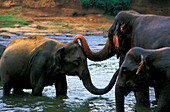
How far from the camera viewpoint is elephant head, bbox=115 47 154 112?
5168 millimetres

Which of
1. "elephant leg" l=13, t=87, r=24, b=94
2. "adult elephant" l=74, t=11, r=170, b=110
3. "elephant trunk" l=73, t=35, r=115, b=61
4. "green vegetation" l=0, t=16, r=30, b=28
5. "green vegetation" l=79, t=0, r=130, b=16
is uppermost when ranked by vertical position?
"green vegetation" l=79, t=0, r=130, b=16

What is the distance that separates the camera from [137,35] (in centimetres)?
685

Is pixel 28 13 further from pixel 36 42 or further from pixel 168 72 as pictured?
pixel 168 72

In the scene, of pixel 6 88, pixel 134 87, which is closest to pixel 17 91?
pixel 6 88

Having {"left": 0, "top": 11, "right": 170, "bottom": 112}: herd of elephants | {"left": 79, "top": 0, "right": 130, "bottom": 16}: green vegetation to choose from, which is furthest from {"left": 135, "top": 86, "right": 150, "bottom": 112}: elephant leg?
{"left": 79, "top": 0, "right": 130, "bottom": 16}: green vegetation

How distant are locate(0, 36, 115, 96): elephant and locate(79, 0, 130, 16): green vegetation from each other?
43094 mm

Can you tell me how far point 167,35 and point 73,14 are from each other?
142ft

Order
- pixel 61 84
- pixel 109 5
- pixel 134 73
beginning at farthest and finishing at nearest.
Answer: pixel 109 5 < pixel 61 84 < pixel 134 73

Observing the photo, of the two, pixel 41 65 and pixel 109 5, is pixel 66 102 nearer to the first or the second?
pixel 41 65

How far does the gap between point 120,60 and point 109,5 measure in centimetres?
4442

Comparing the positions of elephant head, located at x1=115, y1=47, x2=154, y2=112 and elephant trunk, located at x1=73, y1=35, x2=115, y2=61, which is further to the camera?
elephant trunk, located at x1=73, y1=35, x2=115, y2=61

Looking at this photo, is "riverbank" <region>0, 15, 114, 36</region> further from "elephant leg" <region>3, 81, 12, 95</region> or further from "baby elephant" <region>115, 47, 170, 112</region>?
"baby elephant" <region>115, 47, 170, 112</region>

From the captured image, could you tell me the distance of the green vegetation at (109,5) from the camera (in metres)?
51.8

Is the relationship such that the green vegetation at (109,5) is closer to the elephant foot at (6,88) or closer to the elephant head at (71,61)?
the elephant foot at (6,88)
